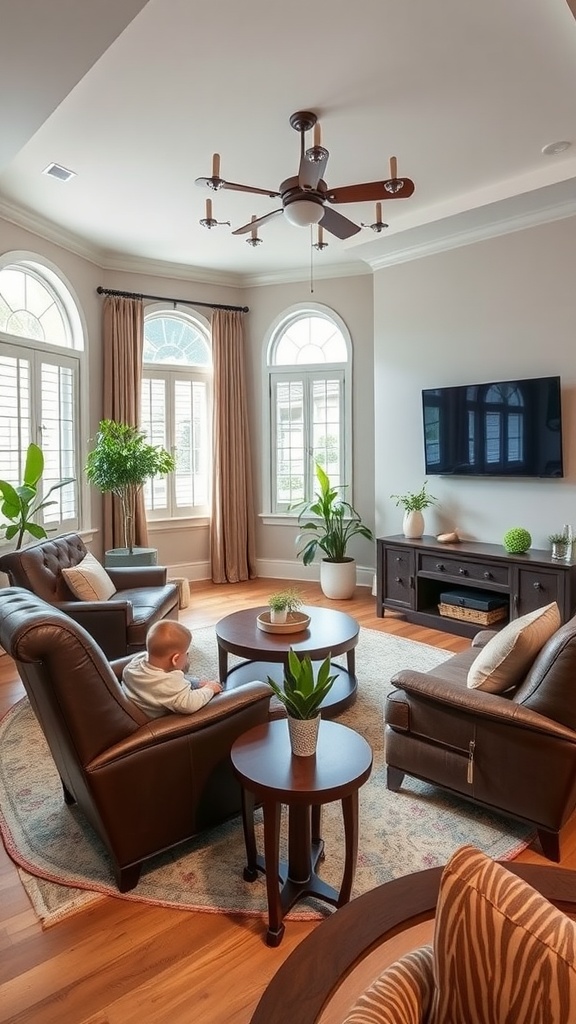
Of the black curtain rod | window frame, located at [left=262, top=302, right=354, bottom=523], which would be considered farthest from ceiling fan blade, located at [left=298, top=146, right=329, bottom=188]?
the black curtain rod

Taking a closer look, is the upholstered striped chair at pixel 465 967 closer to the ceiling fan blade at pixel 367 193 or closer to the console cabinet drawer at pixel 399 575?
the ceiling fan blade at pixel 367 193

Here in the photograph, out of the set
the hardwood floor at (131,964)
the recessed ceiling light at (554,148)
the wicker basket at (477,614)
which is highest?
the recessed ceiling light at (554,148)

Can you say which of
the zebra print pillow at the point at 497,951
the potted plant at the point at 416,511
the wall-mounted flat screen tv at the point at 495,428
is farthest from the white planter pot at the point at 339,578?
the zebra print pillow at the point at 497,951

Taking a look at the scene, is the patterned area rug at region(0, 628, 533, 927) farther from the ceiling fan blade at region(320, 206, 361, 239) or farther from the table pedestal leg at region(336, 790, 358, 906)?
the ceiling fan blade at region(320, 206, 361, 239)

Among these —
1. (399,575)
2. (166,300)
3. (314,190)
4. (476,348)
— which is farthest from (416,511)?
(166,300)

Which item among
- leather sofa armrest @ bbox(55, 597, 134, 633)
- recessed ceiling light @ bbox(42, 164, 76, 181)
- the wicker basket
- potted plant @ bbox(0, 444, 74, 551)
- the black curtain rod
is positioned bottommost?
the wicker basket

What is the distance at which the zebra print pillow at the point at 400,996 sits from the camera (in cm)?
77

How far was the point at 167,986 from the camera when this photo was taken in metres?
1.67

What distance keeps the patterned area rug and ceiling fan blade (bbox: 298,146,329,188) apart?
114 inches

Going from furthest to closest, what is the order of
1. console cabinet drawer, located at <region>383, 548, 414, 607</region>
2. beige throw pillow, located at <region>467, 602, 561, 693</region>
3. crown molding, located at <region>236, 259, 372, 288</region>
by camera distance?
crown molding, located at <region>236, 259, 372, 288</region>, console cabinet drawer, located at <region>383, 548, 414, 607</region>, beige throw pillow, located at <region>467, 602, 561, 693</region>

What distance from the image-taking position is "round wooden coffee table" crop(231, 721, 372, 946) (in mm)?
1753

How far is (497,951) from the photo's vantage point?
2.17ft

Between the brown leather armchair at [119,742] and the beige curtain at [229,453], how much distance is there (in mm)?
4583

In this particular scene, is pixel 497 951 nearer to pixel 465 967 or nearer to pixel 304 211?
pixel 465 967
